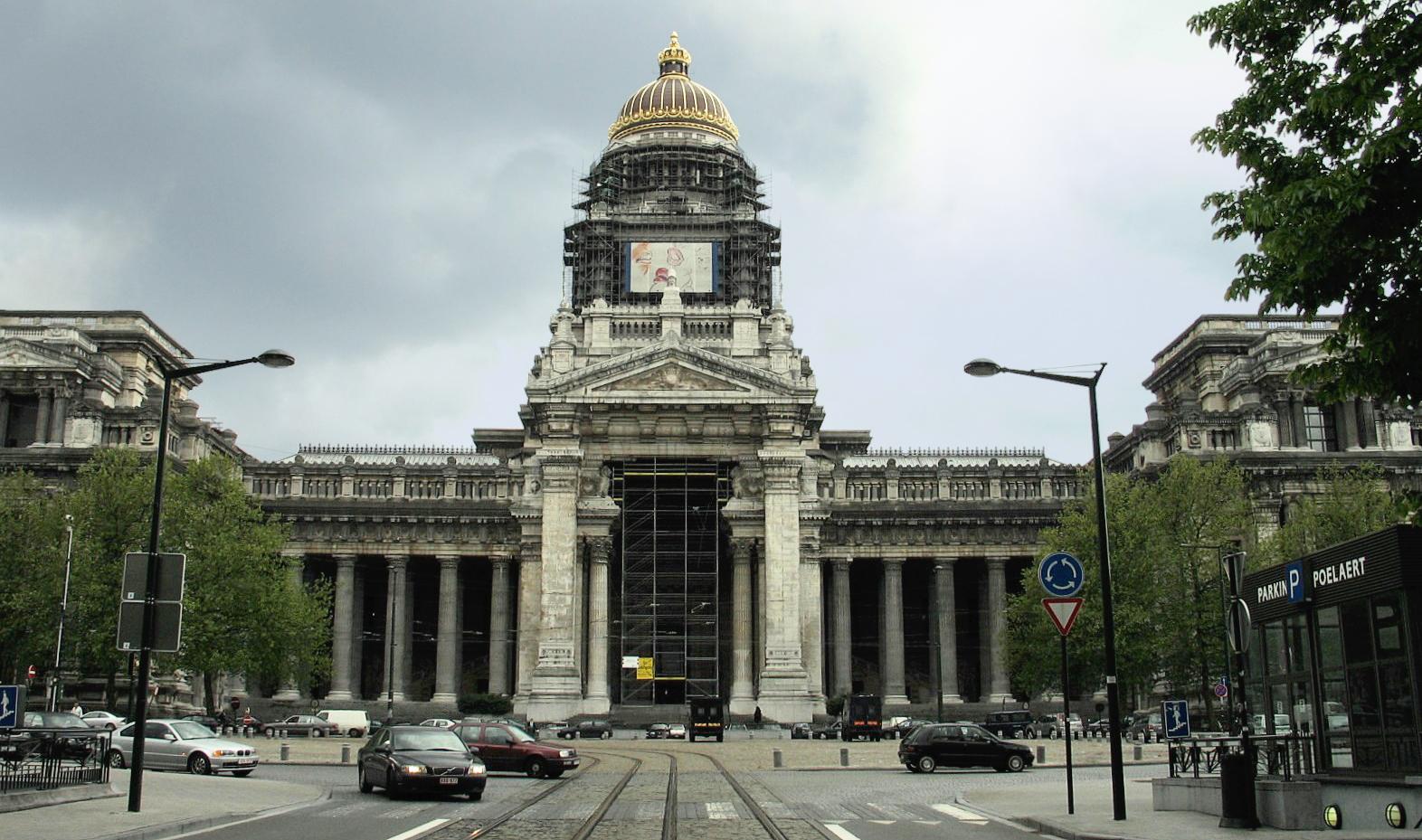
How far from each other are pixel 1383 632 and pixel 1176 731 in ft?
30.5

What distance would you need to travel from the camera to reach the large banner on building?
109438mm

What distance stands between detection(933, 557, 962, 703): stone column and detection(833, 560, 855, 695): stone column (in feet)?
19.3

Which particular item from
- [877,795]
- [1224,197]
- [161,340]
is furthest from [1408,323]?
[161,340]

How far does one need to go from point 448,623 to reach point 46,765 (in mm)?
62019

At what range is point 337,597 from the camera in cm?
9094

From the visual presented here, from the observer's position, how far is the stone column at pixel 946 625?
9100 cm

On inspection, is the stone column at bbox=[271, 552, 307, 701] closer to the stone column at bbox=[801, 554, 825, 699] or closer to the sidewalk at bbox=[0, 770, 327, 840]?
the stone column at bbox=[801, 554, 825, 699]

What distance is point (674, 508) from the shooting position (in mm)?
92625

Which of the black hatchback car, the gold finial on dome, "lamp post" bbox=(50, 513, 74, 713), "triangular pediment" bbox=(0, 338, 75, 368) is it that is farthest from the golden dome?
the black hatchback car

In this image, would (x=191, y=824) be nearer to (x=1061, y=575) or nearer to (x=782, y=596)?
(x=1061, y=575)

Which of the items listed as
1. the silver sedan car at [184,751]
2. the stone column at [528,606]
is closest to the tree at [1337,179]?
the silver sedan car at [184,751]

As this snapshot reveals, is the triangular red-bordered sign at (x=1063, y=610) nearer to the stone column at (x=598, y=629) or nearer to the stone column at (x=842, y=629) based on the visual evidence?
the stone column at (x=598, y=629)

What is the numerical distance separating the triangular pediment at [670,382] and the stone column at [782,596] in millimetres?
4934

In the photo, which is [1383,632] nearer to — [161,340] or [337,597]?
[337,597]
